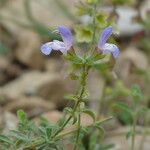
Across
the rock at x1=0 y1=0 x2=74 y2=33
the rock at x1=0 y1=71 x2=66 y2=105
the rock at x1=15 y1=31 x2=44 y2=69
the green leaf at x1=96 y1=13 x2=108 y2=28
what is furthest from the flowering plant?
the rock at x1=0 y1=0 x2=74 y2=33

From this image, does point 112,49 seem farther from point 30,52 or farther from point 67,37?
point 30,52

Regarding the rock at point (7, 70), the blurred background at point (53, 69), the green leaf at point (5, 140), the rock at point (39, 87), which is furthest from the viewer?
the rock at point (7, 70)

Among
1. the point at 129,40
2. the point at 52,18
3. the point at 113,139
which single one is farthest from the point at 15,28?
the point at 113,139

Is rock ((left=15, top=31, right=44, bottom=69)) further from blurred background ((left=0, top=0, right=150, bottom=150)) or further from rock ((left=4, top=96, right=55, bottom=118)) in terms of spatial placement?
rock ((left=4, top=96, right=55, bottom=118))

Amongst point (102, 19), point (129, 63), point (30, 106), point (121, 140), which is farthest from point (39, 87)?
point (102, 19)

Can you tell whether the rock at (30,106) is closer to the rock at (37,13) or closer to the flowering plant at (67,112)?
the flowering plant at (67,112)

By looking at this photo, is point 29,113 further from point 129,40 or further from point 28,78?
point 129,40

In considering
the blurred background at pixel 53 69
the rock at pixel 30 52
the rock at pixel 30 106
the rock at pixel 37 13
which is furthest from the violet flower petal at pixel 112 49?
the rock at pixel 37 13
